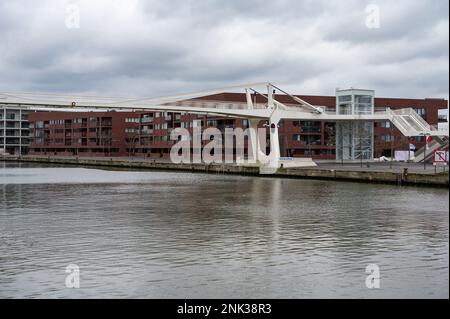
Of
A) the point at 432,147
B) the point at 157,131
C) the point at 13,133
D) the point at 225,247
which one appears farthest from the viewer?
the point at 13,133

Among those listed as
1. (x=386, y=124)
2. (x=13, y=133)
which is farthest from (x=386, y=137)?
(x=13, y=133)

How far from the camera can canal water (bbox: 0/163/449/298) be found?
1479 centimetres

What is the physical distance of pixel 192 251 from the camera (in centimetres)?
1948

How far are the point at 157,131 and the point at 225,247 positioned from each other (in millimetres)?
111291

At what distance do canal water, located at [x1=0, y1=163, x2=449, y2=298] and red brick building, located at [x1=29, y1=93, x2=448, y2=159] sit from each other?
4432 centimetres

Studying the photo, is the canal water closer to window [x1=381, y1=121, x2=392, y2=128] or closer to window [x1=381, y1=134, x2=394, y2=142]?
window [x1=381, y1=134, x2=394, y2=142]

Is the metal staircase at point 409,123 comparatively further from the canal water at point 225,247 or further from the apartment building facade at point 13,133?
the apartment building facade at point 13,133

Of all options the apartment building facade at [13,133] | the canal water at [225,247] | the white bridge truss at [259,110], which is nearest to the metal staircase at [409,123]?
the white bridge truss at [259,110]

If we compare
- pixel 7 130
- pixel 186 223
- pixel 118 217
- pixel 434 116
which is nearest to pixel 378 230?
pixel 186 223

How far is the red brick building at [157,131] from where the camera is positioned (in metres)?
106

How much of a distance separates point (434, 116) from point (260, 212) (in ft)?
295

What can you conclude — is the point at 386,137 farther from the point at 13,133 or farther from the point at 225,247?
the point at 13,133

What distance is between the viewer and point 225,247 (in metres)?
20.2

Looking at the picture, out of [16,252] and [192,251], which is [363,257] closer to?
[192,251]
